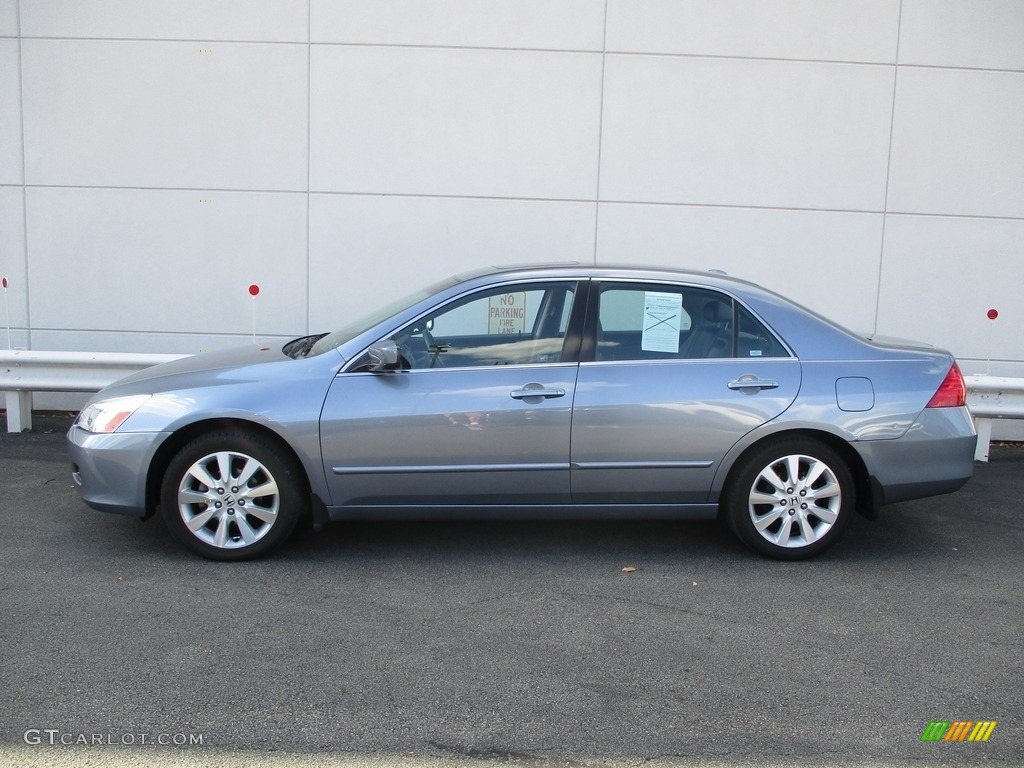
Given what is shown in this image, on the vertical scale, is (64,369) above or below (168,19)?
below

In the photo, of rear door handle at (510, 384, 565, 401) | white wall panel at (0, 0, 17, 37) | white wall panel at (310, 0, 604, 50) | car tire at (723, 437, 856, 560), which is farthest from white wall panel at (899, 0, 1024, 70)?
white wall panel at (0, 0, 17, 37)

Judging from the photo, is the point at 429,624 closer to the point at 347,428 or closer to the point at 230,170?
the point at 347,428

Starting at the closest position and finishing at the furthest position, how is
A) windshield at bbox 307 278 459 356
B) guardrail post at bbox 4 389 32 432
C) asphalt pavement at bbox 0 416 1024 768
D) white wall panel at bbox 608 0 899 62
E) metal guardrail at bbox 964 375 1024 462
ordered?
asphalt pavement at bbox 0 416 1024 768 < windshield at bbox 307 278 459 356 < metal guardrail at bbox 964 375 1024 462 < guardrail post at bbox 4 389 32 432 < white wall panel at bbox 608 0 899 62

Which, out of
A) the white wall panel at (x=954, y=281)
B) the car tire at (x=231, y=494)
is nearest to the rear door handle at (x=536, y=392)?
the car tire at (x=231, y=494)

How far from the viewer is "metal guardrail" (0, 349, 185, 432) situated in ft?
25.8

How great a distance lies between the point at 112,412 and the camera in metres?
4.96

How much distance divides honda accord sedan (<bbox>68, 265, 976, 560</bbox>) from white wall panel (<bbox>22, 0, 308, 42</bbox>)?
4686mm

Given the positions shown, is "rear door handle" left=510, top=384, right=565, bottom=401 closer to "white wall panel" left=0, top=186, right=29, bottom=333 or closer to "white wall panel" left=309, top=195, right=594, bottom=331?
"white wall panel" left=309, top=195, right=594, bottom=331

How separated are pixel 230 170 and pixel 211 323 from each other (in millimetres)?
1447

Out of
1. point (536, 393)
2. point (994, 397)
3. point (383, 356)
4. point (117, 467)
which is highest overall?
point (383, 356)

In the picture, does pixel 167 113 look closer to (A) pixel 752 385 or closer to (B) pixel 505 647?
(A) pixel 752 385

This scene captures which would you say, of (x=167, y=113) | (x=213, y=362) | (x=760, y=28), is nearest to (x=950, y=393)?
(x=213, y=362)

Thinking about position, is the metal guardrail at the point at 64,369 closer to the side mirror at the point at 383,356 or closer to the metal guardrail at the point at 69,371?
the metal guardrail at the point at 69,371

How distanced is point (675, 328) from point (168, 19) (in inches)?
244
